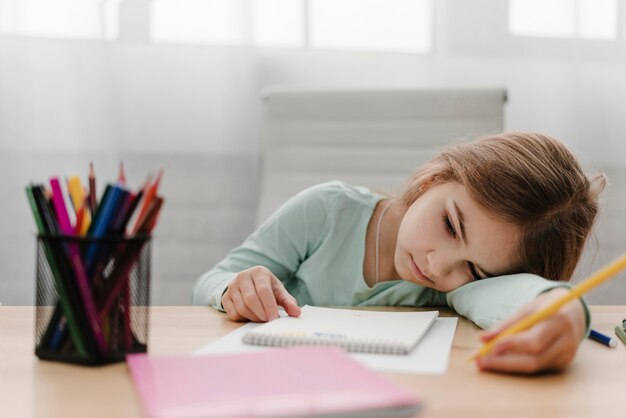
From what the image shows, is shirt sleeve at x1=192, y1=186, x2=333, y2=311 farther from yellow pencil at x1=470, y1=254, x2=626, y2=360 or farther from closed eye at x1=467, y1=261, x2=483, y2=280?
yellow pencil at x1=470, y1=254, x2=626, y2=360

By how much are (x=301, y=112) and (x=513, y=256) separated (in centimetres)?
73

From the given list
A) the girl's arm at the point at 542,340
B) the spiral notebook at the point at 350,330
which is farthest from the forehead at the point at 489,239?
the girl's arm at the point at 542,340

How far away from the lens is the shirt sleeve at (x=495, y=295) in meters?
0.73

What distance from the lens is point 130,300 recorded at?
565 mm

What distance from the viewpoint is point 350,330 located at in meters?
0.72

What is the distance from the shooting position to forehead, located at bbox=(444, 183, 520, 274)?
91 cm

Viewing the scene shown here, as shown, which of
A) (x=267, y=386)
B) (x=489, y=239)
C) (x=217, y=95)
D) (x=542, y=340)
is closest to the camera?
(x=267, y=386)

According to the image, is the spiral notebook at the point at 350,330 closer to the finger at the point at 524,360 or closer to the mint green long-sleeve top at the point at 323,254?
the finger at the point at 524,360

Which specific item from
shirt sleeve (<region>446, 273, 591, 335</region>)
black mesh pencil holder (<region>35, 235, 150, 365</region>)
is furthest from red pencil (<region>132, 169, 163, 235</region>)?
shirt sleeve (<region>446, 273, 591, 335</region>)

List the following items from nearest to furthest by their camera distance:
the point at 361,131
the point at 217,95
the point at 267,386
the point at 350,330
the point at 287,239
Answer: the point at 267,386, the point at 350,330, the point at 287,239, the point at 361,131, the point at 217,95

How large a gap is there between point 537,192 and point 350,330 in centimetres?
36

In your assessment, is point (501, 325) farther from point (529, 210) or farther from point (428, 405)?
point (529, 210)

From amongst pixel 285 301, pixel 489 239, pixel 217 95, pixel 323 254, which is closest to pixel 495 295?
pixel 489 239

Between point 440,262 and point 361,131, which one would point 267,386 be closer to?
point 440,262
